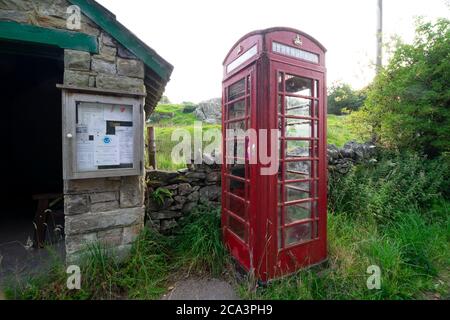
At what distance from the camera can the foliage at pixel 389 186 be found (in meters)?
4.35

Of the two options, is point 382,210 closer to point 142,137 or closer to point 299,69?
point 299,69

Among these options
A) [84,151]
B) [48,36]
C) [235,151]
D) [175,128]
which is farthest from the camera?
[175,128]

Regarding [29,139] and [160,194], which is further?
[29,139]

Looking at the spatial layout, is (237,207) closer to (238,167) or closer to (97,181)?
(238,167)

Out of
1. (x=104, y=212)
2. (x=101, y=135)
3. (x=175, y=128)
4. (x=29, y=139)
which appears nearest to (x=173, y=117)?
(x=175, y=128)

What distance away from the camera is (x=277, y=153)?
105 inches

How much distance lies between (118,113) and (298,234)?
2.77m

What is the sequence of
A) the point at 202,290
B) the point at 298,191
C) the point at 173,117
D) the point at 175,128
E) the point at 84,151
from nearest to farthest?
A: the point at 84,151 → the point at 202,290 → the point at 298,191 → the point at 175,128 → the point at 173,117

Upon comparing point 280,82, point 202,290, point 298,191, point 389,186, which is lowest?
point 202,290

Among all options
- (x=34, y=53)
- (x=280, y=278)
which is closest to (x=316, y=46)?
(x=280, y=278)

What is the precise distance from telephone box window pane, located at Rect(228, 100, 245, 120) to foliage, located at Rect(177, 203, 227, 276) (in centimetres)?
Result: 156

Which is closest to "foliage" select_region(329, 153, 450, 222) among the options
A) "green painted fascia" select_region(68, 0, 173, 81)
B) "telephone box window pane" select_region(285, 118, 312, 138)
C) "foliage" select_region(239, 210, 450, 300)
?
"foliage" select_region(239, 210, 450, 300)

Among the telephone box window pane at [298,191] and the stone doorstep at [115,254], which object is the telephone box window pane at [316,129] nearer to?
the telephone box window pane at [298,191]

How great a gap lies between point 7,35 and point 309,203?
395 centimetres
